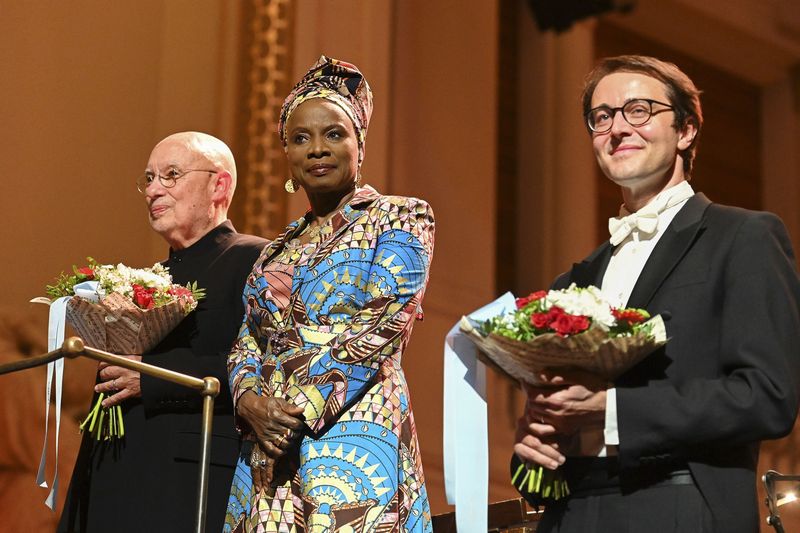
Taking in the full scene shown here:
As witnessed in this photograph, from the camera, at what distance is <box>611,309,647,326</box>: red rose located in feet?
8.89

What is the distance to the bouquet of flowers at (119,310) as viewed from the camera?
3.93 meters

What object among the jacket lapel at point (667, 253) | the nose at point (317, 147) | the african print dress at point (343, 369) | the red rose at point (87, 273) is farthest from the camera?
the red rose at point (87, 273)

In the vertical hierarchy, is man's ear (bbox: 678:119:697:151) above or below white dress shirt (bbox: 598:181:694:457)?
above

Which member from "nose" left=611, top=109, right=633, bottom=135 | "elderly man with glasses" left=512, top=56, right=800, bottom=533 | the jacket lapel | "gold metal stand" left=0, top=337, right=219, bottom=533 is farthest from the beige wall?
the jacket lapel

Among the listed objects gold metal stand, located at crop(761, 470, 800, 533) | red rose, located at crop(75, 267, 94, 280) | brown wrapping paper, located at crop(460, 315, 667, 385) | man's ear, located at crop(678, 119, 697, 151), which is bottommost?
gold metal stand, located at crop(761, 470, 800, 533)

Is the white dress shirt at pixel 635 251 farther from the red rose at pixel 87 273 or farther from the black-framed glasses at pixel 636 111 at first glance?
the red rose at pixel 87 273

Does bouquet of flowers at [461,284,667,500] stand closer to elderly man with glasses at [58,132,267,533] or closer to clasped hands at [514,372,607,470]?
clasped hands at [514,372,607,470]

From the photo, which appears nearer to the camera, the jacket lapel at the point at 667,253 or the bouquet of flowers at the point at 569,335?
the bouquet of flowers at the point at 569,335

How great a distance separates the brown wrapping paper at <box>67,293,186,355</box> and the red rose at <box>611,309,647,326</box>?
1.63 meters

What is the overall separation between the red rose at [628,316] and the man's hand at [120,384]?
1714 mm

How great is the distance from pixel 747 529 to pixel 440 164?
5359 millimetres

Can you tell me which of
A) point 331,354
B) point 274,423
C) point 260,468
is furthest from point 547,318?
point 260,468

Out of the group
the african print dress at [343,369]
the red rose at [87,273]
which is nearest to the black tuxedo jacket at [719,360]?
A: the african print dress at [343,369]

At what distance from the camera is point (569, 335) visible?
8.73ft
